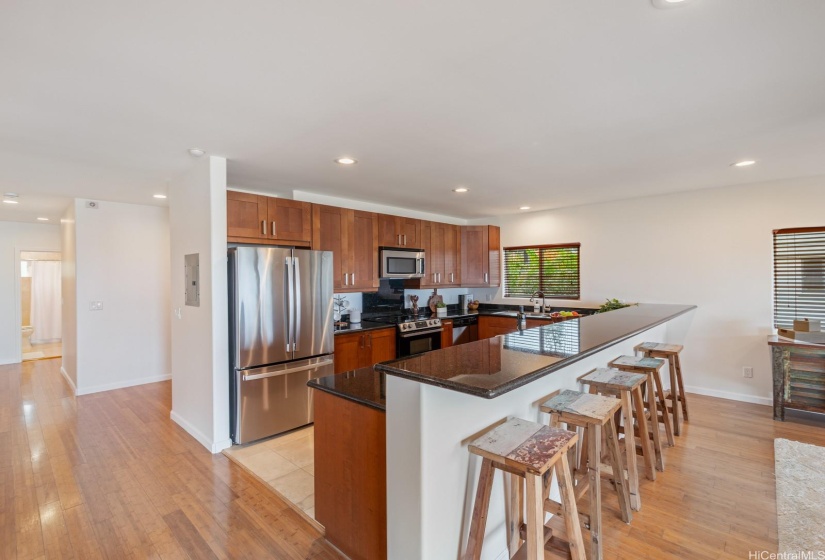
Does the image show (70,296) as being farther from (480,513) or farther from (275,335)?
(480,513)

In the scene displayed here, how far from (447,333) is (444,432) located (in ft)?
12.1

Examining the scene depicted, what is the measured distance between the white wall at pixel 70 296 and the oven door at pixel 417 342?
4069 mm

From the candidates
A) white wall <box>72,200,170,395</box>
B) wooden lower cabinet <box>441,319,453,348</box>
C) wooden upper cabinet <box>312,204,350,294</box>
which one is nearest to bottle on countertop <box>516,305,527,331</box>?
wooden lower cabinet <box>441,319,453,348</box>

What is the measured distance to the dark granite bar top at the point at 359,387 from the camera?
5.84ft

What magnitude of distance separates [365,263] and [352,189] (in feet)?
2.90

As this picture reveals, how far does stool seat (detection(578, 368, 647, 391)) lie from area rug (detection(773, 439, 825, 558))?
989mm

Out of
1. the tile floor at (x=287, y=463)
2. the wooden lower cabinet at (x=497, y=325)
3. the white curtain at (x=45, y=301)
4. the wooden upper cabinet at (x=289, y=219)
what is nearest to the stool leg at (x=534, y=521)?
the tile floor at (x=287, y=463)

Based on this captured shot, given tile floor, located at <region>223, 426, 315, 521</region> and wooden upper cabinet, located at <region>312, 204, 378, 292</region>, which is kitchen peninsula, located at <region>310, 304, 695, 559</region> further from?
wooden upper cabinet, located at <region>312, 204, 378, 292</region>

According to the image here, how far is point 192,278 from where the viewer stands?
132 inches

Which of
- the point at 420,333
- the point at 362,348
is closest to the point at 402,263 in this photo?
the point at 420,333

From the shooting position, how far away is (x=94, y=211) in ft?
15.6

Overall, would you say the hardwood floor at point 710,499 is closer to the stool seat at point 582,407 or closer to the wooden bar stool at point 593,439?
the wooden bar stool at point 593,439

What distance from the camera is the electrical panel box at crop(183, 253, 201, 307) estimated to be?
10.7 feet

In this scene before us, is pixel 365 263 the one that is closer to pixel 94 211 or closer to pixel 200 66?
pixel 200 66
